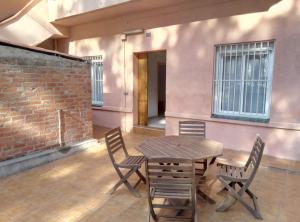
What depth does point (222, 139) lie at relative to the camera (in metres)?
5.95

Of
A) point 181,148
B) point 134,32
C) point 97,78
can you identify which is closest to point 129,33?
point 134,32

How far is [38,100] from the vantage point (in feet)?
15.6

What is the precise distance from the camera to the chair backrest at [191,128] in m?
4.61

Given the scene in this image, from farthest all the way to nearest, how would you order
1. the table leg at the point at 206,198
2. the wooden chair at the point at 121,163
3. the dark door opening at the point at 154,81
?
the dark door opening at the point at 154,81
the wooden chair at the point at 121,163
the table leg at the point at 206,198

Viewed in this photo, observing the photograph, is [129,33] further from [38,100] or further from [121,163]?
[121,163]

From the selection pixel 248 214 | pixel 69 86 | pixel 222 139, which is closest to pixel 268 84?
pixel 222 139

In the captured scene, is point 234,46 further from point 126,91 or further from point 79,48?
point 79,48

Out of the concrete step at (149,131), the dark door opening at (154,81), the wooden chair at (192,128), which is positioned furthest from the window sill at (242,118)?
the dark door opening at (154,81)

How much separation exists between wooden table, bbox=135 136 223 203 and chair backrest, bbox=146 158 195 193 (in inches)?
19.1

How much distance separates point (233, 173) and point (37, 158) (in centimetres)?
371

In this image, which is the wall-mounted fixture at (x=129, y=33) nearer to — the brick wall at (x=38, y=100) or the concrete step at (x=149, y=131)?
the brick wall at (x=38, y=100)

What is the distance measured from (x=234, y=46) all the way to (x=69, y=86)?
13.1 ft

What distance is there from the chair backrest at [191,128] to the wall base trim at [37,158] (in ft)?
8.36

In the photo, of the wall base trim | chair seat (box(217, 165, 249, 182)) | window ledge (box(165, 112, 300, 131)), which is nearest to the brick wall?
the wall base trim
